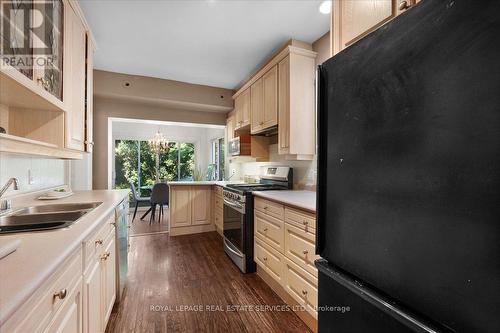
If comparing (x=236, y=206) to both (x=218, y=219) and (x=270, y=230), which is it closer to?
(x=270, y=230)

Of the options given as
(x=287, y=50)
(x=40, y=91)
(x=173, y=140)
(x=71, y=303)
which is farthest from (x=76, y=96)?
(x=173, y=140)

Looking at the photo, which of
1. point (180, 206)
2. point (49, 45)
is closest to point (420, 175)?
point (49, 45)

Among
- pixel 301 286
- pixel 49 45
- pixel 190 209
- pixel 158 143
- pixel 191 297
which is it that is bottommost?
pixel 191 297

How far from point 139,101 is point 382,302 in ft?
13.4

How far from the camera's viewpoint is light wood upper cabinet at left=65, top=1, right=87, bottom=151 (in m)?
1.72

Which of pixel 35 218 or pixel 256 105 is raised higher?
pixel 256 105

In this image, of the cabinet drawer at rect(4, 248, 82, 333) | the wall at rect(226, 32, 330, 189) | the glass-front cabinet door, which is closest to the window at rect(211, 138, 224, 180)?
the wall at rect(226, 32, 330, 189)

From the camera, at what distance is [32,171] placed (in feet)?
6.43

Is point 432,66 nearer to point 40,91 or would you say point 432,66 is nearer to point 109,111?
point 40,91

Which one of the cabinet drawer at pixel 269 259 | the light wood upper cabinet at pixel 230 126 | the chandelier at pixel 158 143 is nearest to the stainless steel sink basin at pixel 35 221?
the cabinet drawer at pixel 269 259

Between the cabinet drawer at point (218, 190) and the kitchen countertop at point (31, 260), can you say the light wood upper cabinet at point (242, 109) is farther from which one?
the kitchen countertop at point (31, 260)

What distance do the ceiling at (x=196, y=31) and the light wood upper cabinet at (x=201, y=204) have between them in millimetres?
1944

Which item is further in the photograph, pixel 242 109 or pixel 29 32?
pixel 242 109

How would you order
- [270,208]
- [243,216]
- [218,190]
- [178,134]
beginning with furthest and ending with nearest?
[178,134]
[218,190]
[243,216]
[270,208]
